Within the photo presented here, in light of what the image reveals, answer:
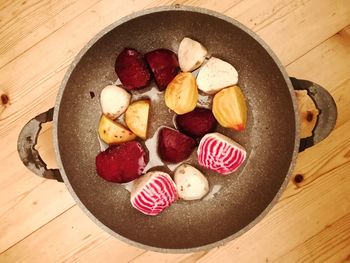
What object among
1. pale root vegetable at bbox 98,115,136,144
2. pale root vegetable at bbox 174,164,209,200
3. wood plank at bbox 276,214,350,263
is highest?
pale root vegetable at bbox 98,115,136,144

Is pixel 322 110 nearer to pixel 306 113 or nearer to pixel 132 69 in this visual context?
pixel 306 113

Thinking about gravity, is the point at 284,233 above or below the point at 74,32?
below

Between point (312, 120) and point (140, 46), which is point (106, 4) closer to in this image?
point (140, 46)

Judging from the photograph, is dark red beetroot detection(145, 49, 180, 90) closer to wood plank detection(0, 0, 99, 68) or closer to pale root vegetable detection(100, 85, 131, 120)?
pale root vegetable detection(100, 85, 131, 120)

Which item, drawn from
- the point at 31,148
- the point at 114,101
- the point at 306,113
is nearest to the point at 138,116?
the point at 114,101

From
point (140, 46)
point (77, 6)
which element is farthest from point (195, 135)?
point (77, 6)

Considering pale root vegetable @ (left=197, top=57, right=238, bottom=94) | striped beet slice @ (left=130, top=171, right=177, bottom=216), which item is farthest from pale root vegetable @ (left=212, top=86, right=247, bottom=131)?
striped beet slice @ (left=130, top=171, right=177, bottom=216)
